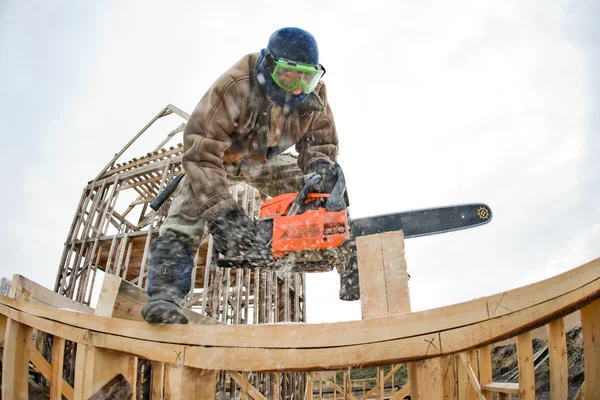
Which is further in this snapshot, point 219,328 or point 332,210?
point 332,210

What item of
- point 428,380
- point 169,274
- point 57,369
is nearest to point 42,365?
point 57,369

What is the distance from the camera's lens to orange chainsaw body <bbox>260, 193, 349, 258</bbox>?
2.46 metres

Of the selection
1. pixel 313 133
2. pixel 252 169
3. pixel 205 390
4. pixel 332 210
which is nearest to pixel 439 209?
pixel 332 210

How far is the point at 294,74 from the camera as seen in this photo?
2.57 meters

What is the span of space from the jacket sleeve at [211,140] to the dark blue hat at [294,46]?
1.23 feet

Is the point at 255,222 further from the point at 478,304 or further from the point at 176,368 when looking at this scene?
the point at 478,304

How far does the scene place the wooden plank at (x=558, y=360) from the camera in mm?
1196

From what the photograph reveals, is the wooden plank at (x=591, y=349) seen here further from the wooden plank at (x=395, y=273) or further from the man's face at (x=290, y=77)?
the man's face at (x=290, y=77)

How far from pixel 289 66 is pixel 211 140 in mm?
699

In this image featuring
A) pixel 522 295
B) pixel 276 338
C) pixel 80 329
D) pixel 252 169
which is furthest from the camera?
pixel 252 169

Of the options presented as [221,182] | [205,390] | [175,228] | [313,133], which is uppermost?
[313,133]

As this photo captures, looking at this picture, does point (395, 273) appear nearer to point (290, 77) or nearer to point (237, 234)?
point (237, 234)

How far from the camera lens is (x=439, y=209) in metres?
2.87

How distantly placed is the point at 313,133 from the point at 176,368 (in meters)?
2.10
